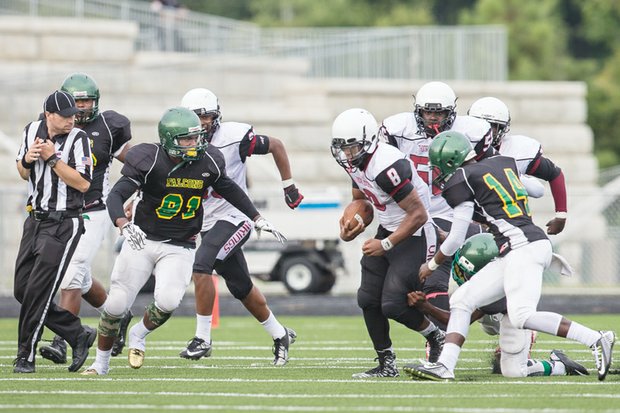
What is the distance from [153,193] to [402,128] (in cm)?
189

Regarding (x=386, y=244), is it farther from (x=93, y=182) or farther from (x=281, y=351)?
(x=93, y=182)

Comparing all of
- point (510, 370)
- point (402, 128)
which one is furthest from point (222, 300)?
point (510, 370)

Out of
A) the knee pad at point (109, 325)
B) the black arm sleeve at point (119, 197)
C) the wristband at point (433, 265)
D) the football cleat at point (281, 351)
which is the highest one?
the black arm sleeve at point (119, 197)

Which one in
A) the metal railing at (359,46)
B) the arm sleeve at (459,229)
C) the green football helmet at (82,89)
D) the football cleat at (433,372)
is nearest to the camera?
the football cleat at (433,372)

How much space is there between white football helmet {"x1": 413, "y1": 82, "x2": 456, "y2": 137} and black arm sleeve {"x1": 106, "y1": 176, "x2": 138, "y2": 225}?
2088mm

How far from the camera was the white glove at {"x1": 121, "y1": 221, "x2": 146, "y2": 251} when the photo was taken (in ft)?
26.7

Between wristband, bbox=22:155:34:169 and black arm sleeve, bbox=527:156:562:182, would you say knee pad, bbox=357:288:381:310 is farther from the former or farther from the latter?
wristband, bbox=22:155:34:169

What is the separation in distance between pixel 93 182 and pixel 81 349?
66.9 inches

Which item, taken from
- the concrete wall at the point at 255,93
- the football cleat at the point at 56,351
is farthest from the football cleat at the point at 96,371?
the concrete wall at the point at 255,93

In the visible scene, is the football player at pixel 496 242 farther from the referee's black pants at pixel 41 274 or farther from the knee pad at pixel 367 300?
the referee's black pants at pixel 41 274

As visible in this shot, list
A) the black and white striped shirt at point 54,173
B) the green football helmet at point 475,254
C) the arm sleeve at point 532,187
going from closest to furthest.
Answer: the green football helmet at point 475,254 → the black and white striped shirt at point 54,173 → the arm sleeve at point 532,187

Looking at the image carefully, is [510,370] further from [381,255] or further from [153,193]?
[153,193]

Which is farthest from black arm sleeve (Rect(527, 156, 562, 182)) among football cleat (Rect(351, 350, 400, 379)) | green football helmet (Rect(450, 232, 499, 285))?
football cleat (Rect(351, 350, 400, 379))

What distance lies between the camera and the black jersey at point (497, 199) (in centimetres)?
800
